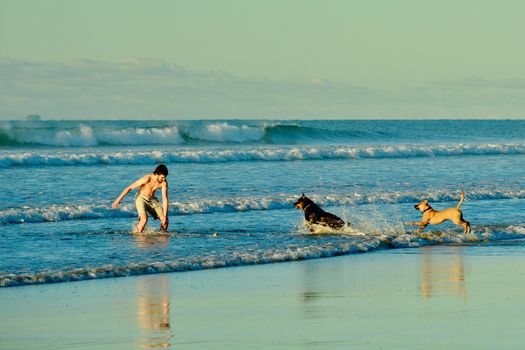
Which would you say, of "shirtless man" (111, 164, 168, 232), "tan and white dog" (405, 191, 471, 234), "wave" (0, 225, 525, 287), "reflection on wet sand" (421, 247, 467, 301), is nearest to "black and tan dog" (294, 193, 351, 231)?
"wave" (0, 225, 525, 287)

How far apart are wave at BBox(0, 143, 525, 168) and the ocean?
0.37 ft

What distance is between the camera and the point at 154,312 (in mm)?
10008

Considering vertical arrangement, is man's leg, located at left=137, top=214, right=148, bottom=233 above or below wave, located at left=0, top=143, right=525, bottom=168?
below

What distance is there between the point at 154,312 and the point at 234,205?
11.3 m

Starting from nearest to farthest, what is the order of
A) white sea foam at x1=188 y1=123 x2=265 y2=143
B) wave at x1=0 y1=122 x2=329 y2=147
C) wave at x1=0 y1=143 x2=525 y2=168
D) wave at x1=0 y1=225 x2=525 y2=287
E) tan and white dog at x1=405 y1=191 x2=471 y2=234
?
Answer: wave at x1=0 y1=225 x2=525 y2=287 < tan and white dog at x1=405 y1=191 x2=471 y2=234 < wave at x1=0 y1=143 x2=525 y2=168 < wave at x1=0 y1=122 x2=329 y2=147 < white sea foam at x1=188 y1=123 x2=265 y2=143

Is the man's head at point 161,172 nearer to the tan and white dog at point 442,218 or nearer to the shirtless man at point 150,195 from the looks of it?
the shirtless man at point 150,195

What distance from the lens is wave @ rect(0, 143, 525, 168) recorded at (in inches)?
1363

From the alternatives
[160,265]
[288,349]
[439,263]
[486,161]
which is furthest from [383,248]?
[486,161]

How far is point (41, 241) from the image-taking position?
15617mm

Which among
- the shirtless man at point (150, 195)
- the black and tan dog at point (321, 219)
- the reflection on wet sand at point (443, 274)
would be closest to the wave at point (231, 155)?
the shirtless man at point (150, 195)

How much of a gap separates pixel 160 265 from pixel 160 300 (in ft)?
7.90

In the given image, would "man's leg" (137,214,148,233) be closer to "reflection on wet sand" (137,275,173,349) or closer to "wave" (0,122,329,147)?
"reflection on wet sand" (137,275,173,349)

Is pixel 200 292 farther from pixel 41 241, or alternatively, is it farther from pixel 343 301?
pixel 41 241

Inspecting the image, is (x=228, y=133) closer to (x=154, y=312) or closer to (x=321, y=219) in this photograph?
(x=321, y=219)
